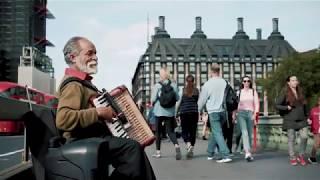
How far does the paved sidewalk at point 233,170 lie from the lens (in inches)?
328

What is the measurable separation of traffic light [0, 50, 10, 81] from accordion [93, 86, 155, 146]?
316ft

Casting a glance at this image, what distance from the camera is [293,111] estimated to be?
11.1 meters

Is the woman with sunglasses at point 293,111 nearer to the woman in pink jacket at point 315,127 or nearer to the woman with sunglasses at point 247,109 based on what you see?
the woman in pink jacket at point 315,127

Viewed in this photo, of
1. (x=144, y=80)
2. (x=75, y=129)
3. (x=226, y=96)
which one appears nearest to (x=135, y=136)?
(x=75, y=129)

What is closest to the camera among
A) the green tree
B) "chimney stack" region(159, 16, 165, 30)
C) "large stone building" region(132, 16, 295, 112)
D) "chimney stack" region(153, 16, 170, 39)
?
the green tree

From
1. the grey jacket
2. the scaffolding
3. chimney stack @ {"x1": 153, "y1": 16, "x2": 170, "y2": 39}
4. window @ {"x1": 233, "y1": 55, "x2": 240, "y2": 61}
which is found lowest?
→ the grey jacket

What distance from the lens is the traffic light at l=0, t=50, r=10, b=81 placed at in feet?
323

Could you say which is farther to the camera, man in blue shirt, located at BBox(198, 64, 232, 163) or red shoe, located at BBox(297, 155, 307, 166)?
man in blue shirt, located at BBox(198, 64, 232, 163)

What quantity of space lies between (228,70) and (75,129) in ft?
547

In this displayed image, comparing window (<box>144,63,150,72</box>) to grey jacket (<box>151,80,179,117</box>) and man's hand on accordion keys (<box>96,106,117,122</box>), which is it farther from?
man's hand on accordion keys (<box>96,106,117,122</box>)

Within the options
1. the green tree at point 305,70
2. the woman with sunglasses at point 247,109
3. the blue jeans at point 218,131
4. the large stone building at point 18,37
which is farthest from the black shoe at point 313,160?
the large stone building at point 18,37

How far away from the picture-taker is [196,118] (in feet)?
42.1

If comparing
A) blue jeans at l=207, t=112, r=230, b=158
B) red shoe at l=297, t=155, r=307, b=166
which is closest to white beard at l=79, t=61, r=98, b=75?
blue jeans at l=207, t=112, r=230, b=158

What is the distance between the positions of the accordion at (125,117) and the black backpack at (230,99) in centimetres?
664
